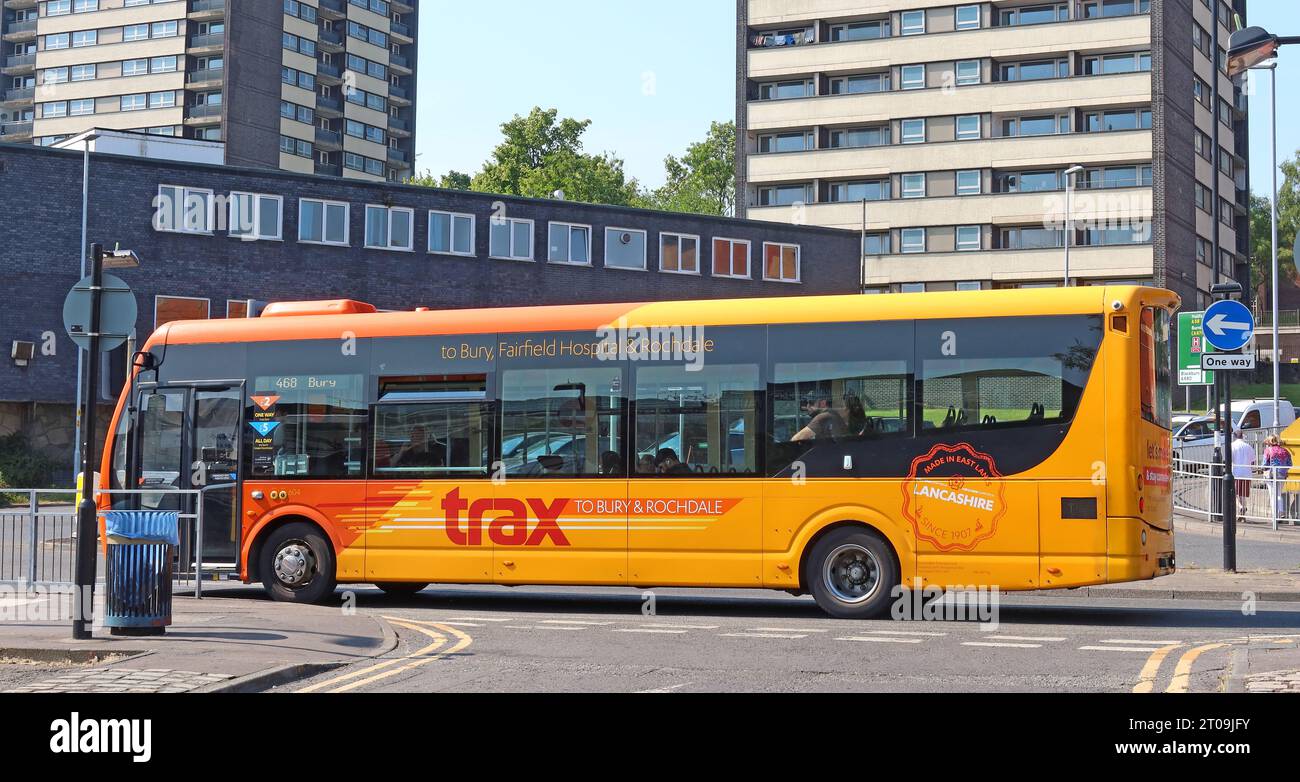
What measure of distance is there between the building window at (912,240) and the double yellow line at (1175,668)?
65.7 m

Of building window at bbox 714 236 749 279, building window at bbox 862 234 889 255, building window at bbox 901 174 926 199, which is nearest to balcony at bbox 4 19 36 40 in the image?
building window at bbox 862 234 889 255

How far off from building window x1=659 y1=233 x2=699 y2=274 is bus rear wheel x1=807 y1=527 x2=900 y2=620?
40855 mm

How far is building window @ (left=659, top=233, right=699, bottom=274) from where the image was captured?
182 feet

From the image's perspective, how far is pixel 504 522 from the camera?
16.0 meters

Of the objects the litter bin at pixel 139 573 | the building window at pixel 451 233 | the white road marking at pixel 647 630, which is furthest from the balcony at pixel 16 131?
the white road marking at pixel 647 630

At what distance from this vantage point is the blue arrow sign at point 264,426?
1717 centimetres

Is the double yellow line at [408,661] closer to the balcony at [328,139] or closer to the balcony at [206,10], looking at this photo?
the balcony at [206,10]

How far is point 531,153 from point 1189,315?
58829 mm

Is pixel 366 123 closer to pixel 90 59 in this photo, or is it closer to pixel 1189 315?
pixel 90 59

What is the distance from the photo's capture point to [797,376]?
15219 millimetres

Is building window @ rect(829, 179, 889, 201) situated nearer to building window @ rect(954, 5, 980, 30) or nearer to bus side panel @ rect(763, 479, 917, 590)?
building window @ rect(954, 5, 980, 30)

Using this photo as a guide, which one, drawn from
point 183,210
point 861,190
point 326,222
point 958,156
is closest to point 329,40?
point 861,190

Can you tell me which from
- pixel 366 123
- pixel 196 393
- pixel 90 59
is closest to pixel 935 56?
pixel 366 123
